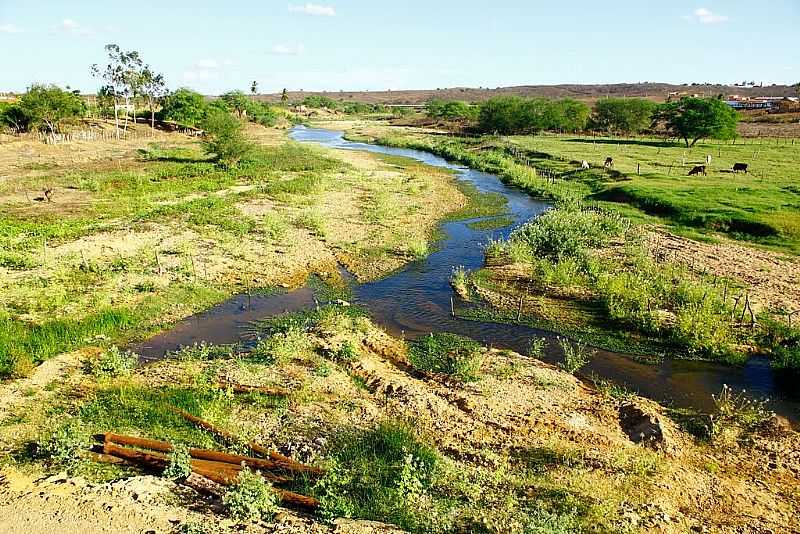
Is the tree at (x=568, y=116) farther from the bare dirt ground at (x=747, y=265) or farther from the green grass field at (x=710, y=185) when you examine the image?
the bare dirt ground at (x=747, y=265)

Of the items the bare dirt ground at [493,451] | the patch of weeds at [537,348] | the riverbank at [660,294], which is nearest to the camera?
the bare dirt ground at [493,451]

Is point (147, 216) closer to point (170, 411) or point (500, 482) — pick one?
point (170, 411)

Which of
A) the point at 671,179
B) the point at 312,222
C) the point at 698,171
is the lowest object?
the point at 312,222

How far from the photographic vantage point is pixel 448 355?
13859 mm

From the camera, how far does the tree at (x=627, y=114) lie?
68.2 meters

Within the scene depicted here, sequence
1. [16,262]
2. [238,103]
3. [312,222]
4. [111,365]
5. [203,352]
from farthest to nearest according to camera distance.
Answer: [238,103]
[312,222]
[16,262]
[203,352]
[111,365]

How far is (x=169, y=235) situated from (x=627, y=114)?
63995mm

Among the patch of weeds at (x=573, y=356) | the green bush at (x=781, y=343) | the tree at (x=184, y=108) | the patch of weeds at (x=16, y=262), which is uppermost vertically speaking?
the tree at (x=184, y=108)

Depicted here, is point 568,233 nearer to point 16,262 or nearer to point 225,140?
point 16,262

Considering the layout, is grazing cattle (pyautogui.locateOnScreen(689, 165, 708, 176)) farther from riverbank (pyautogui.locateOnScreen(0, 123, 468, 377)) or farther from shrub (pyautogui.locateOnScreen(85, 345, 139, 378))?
shrub (pyautogui.locateOnScreen(85, 345, 139, 378))

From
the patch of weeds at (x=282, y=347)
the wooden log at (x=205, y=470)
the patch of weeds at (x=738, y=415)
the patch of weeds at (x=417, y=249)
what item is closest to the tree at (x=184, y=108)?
the patch of weeds at (x=417, y=249)

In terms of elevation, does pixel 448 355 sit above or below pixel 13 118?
below

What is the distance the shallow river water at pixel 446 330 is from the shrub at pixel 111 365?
93cm

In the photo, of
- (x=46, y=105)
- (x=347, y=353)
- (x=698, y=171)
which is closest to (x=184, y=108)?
(x=46, y=105)
